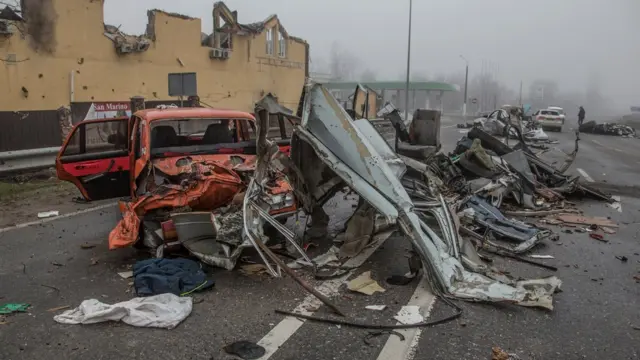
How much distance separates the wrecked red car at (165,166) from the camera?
5.27 m

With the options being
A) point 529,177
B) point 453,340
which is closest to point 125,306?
point 453,340

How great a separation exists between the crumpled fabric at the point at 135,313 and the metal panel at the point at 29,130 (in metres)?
10.4

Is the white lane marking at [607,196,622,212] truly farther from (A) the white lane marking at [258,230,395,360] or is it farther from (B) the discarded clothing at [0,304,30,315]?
(B) the discarded clothing at [0,304,30,315]

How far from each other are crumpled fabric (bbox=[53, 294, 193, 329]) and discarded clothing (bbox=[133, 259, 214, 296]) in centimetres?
24

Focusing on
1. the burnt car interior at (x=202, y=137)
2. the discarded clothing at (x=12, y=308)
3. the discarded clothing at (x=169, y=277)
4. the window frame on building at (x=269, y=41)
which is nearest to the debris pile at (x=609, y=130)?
the window frame on building at (x=269, y=41)

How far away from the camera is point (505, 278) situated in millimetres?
4816

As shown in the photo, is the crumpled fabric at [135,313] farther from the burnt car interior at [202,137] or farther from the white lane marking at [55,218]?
the white lane marking at [55,218]

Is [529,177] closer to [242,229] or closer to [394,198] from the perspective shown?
[394,198]

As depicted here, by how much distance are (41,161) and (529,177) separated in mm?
10725

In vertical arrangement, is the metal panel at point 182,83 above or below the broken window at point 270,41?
below

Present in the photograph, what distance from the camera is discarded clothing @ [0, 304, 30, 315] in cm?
414

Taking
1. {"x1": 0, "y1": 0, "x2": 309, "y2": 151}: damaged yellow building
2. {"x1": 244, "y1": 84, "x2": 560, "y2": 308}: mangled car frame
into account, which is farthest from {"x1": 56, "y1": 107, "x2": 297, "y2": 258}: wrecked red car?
{"x1": 0, "y1": 0, "x2": 309, "y2": 151}: damaged yellow building

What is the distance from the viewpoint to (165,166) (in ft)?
19.3

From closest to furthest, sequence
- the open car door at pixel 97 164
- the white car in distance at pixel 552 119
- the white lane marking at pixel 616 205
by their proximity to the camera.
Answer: the open car door at pixel 97 164, the white lane marking at pixel 616 205, the white car in distance at pixel 552 119
